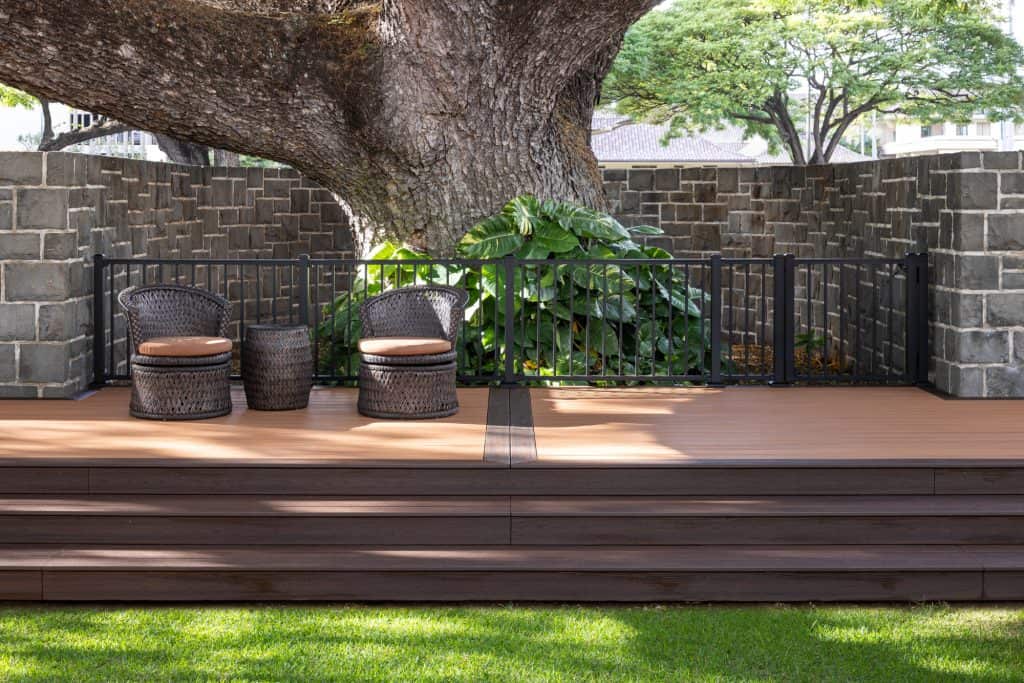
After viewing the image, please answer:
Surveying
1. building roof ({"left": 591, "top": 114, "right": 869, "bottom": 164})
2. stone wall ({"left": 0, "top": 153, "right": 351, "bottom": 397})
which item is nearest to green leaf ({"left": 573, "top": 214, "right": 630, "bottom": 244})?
stone wall ({"left": 0, "top": 153, "right": 351, "bottom": 397})

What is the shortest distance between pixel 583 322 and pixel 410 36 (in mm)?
2435

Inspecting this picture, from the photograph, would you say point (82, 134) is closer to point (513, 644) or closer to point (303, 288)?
point (303, 288)

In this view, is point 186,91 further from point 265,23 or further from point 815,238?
point 815,238

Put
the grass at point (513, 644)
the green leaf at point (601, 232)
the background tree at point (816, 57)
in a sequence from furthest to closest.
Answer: the background tree at point (816, 57) → the green leaf at point (601, 232) → the grass at point (513, 644)

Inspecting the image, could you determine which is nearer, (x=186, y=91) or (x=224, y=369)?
(x=224, y=369)

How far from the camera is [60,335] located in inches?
325

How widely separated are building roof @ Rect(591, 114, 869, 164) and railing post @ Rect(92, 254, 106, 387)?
48680 mm

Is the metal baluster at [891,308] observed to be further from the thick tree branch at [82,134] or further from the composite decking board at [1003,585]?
the thick tree branch at [82,134]

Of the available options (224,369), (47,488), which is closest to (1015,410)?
(224,369)

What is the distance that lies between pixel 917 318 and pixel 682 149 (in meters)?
49.9

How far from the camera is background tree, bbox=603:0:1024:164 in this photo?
2922 cm

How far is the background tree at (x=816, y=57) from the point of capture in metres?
29.2

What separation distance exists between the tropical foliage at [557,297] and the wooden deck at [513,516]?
2156 mm

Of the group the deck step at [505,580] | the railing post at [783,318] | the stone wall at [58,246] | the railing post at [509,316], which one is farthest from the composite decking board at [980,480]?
the stone wall at [58,246]
